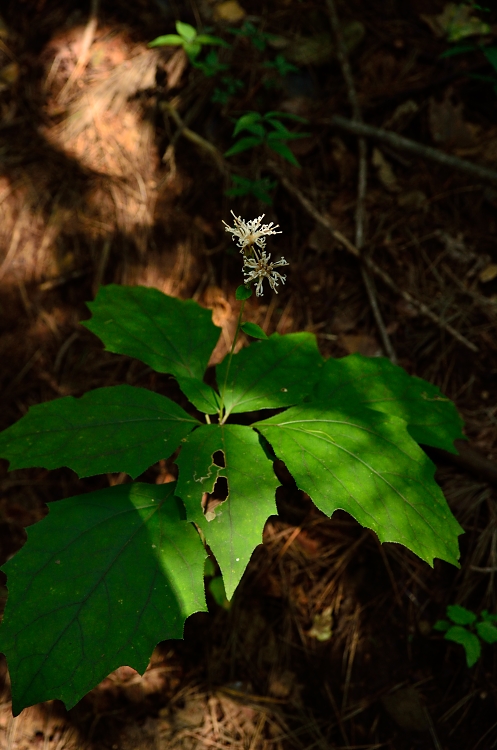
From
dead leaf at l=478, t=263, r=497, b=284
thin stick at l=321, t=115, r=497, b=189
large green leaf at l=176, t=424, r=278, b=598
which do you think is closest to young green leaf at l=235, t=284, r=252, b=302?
large green leaf at l=176, t=424, r=278, b=598

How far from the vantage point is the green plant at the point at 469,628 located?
2.01m

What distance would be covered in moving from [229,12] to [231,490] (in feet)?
11.7

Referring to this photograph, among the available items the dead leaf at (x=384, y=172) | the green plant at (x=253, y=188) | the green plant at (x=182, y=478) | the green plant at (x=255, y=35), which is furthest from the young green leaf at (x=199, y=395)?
the green plant at (x=255, y=35)

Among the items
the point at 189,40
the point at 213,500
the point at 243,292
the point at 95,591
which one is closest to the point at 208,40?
the point at 189,40

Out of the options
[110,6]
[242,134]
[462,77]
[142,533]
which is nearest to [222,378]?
[142,533]

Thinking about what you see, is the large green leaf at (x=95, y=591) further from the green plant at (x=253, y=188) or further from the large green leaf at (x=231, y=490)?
the green plant at (x=253, y=188)

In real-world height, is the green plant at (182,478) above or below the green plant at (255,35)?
below

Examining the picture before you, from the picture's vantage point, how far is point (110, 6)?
12.6 ft

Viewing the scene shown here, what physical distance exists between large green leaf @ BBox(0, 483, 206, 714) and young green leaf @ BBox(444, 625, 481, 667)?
107 cm

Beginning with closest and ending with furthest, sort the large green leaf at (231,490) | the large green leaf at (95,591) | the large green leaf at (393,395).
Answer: the large green leaf at (95,591), the large green leaf at (231,490), the large green leaf at (393,395)

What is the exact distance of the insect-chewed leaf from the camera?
2156mm

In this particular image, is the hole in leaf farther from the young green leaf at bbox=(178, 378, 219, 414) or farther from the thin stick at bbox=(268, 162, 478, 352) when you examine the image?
the thin stick at bbox=(268, 162, 478, 352)

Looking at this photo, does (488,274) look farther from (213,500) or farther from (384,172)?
(213,500)

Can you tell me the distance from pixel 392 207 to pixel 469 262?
0.57 metres
